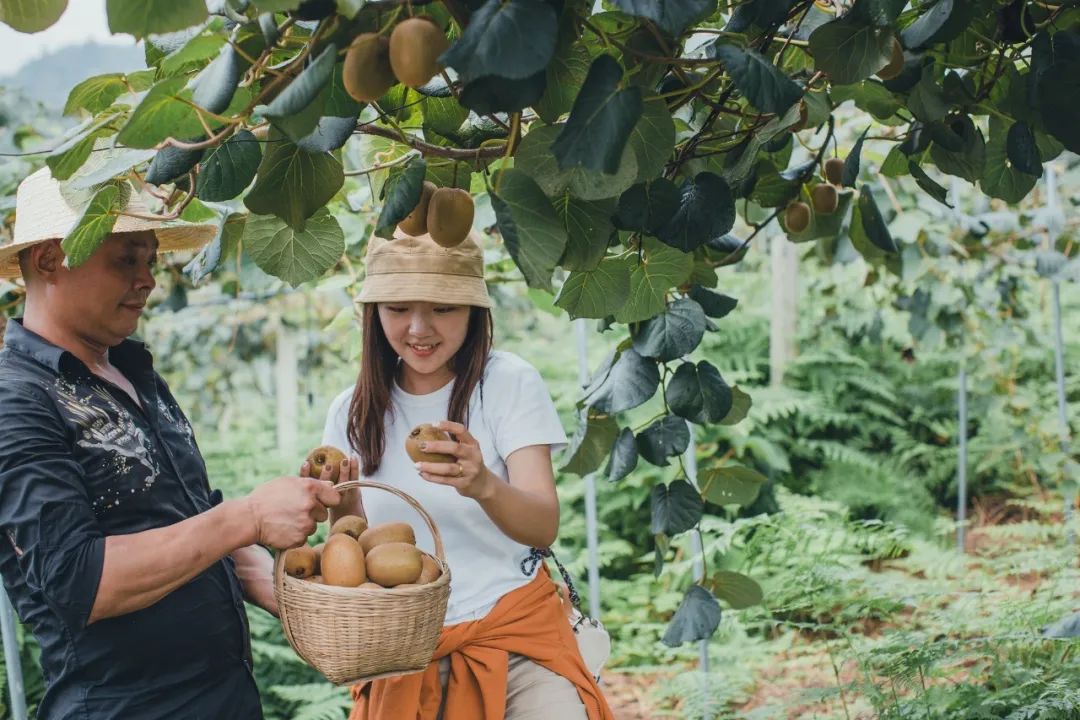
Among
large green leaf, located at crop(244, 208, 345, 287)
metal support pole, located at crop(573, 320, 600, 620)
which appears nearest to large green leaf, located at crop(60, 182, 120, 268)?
large green leaf, located at crop(244, 208, 345, 287)

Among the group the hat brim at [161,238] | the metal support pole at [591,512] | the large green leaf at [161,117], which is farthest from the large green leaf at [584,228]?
the metal support pole at [591,512]

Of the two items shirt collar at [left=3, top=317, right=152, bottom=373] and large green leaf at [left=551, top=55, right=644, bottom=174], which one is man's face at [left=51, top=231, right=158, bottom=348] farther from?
large green leaf at [left=551, top=55, right=644, bottom=174]

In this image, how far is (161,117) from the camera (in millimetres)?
988

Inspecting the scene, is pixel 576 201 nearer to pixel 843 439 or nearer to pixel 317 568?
pixel 317 568

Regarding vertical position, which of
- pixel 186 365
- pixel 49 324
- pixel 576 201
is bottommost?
pixel 186 365

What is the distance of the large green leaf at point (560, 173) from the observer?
109 cm

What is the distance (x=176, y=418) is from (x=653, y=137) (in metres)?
1.25

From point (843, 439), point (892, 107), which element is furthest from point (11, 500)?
point (843, 439)

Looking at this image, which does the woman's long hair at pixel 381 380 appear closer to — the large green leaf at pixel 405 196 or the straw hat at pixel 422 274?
the straw hat at pixel 422 274

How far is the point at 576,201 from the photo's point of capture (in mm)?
1240

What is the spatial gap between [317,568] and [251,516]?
0.17 m

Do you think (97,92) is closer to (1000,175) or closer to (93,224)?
(93,224)

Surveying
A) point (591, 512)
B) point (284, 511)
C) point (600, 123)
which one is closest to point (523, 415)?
point (284, 511)

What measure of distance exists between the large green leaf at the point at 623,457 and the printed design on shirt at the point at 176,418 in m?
0.80
